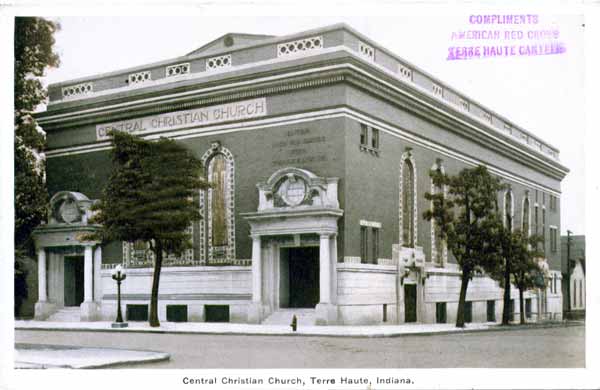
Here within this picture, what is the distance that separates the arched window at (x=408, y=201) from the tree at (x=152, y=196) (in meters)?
5.13

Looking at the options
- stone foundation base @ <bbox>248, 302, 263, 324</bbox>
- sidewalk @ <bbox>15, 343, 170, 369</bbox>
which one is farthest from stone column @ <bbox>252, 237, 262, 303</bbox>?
sidewalk @ <bbox>15, 343, 170, 369</bbox>

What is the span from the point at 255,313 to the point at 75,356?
569 centimetres

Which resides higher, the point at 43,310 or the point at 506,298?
the point at 506,298

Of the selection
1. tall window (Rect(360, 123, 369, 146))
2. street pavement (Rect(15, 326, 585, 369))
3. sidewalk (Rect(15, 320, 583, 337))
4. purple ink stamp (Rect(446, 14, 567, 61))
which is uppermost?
purple ink stamp (Rect(446, 14, 567, 61))

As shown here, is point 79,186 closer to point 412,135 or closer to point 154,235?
point 154,235

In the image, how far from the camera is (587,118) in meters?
19.8

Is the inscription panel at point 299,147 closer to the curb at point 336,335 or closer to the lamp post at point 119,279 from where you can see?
the curb at point 336,335

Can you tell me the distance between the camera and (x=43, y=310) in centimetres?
2461

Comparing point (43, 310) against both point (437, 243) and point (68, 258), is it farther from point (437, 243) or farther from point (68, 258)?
point (437, 243)

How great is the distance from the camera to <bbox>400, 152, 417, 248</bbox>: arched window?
24500 mm

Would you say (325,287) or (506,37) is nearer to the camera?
(506,37)

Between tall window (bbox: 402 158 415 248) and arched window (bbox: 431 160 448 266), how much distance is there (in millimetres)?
674

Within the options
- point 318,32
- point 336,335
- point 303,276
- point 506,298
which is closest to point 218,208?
point 303,276

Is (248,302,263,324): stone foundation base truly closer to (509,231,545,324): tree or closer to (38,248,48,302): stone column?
(38,248,48,302): stone column
